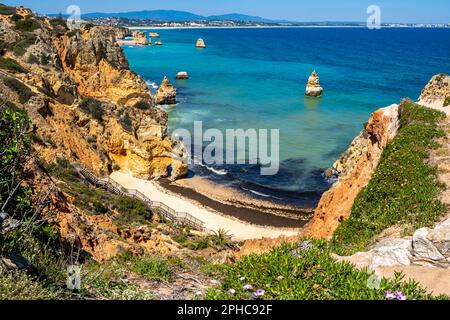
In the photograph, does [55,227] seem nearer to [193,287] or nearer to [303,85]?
[193,287]

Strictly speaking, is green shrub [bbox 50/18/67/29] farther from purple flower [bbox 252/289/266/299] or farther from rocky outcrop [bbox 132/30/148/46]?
rocky outcrop [bbox 132/30/148/46]

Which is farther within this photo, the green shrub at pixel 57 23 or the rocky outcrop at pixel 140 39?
the rocky outcrop at pixel 140 39

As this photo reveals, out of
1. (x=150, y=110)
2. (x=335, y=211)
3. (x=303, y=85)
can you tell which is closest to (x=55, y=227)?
(x=335, y=211)

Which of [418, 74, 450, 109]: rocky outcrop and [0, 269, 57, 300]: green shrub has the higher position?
[418, 74, 450, 109]: rocky outcrop

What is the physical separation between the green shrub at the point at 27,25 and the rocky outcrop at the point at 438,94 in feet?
129

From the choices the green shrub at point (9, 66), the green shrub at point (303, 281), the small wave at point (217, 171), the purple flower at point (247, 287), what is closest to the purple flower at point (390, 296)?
the green shrub at point (303, 281)

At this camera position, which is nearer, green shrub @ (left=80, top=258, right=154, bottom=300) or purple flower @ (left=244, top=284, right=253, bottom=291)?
purple flower @ (left=244, top=284, right=253, bottom=291)

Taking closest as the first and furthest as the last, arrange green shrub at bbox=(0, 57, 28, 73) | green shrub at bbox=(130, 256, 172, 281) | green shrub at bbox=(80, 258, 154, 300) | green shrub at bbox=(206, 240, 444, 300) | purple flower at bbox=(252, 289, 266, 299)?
purple flower at bbox=(252, 289, 266, 299), green shrub at bbox=(206, 240, 444, 300), green shrub at bbox=(80, 258, 154, 300), green shrub at bbox=(130, 256, 172, 281), green shrub at bbox=(0, 57, 28, 73)

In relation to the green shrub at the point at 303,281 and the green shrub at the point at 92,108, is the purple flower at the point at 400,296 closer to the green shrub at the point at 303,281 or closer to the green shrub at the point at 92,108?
the green shrub at the point at 303,281

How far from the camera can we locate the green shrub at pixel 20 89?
26005mm

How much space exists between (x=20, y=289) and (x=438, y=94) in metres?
25.8

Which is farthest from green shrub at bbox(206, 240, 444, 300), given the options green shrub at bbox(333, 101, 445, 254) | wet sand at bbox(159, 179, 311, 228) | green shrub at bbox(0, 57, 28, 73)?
green shrub at bbox(0, 57, 28, 73)

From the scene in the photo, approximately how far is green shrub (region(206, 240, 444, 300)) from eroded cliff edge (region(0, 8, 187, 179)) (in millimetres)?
17933

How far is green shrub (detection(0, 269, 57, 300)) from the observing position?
17.8ft
